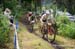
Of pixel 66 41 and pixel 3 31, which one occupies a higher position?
pixel 3 31

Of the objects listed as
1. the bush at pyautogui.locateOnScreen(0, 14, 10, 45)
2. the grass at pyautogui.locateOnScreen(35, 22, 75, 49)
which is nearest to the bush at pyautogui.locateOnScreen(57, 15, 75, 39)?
the grass at pyautogui.locateOnScreen(35, 22, 75, 49)

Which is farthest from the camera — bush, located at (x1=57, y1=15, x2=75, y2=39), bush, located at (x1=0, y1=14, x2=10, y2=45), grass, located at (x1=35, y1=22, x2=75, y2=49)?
bush, located at (x1=57, y1=15, x2=75, y2=39)

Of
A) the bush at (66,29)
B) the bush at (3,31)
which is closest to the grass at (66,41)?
the bush at (66,29)

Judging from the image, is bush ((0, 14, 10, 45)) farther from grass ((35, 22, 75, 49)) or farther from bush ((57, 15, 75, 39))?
bush ((57, 15, 75, 39))

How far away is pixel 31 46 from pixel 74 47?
2.14 m

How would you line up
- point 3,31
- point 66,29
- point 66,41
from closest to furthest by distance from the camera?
point 3,31, point 66,41, point 66,29

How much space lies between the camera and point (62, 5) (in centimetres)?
2292

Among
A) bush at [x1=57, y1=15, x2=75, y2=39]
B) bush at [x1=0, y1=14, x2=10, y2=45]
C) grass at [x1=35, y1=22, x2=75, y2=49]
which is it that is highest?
bush at [x1=0, y1=14, x2=10, y2=45]

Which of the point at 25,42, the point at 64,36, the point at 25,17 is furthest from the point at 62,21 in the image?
the point at 25,42

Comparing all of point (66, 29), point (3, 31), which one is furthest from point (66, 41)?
point (3, 31)

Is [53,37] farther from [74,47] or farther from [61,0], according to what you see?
[61,0]

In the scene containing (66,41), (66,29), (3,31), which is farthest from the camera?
(66,29)

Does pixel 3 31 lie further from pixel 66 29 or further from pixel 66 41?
pixel 66 29

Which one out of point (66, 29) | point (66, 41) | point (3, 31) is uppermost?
point (3, 31)
